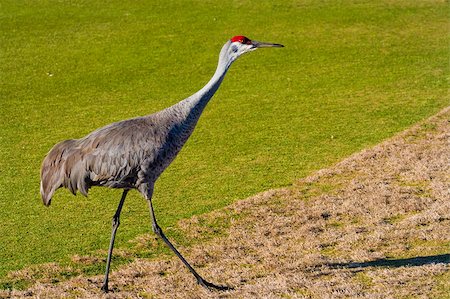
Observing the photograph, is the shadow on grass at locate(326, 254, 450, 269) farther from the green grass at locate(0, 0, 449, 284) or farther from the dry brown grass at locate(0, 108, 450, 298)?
the green grass at locate(0, 0, 449, 284)

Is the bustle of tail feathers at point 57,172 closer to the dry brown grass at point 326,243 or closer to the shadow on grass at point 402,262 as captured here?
the dry brown grass at point 326,243

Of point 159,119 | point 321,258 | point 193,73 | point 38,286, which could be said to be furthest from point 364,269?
point 193,73

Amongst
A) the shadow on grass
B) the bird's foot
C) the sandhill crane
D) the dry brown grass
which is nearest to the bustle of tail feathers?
the sandhill crane

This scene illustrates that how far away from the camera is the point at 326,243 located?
7559 millimetres

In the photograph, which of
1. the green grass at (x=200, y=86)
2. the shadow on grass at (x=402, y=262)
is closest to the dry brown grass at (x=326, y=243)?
the shadow on grass at (x=402, y=262)

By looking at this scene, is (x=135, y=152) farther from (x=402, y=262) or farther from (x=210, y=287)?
(x=402, y=262)

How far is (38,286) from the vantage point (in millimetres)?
6770

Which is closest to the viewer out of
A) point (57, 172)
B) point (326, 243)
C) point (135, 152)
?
point (135, 152)

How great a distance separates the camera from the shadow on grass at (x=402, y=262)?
684 centimetres

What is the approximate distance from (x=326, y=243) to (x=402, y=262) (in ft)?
2.88

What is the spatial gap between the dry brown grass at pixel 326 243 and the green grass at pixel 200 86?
580 millimetres

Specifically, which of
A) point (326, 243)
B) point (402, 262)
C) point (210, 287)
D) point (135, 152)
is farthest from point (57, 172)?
point (402, 262)

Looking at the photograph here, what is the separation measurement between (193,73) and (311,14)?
4.20 m

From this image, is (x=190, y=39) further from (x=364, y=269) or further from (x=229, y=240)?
(x=364, y=269)
